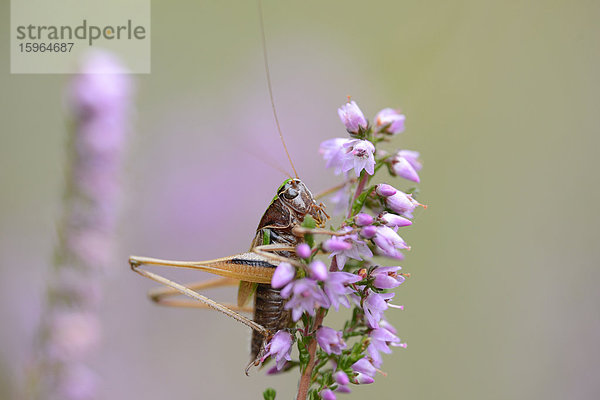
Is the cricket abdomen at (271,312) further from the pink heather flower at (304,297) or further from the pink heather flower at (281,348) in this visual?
the pink heather flower at (304,297)

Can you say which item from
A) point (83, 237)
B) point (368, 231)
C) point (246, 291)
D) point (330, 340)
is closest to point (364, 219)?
point (368, 231)

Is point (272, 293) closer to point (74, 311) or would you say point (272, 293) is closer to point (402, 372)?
point (74, 311)

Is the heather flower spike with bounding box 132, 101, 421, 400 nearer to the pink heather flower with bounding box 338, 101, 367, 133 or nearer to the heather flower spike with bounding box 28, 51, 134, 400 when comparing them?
the pink heather flower with bounding box 338, 101, 367, 133

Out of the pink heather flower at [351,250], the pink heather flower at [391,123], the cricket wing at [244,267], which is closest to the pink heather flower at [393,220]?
the pink heather flower at [351,250]

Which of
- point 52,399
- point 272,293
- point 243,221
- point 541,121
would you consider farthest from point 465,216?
point 52,399

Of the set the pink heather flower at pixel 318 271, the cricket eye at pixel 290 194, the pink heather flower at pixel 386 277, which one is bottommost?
the pink heather flower at pixel 386 277
